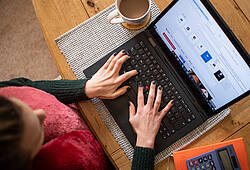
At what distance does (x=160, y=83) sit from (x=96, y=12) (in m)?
0.36

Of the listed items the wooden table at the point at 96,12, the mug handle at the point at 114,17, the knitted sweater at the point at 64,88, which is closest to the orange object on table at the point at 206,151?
the wooden table at the point at 96,12

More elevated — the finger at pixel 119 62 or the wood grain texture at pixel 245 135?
the finger at pixel 119 62

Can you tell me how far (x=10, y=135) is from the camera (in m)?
0.37

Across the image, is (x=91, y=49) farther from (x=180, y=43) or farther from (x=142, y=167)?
(x=142, y=167)

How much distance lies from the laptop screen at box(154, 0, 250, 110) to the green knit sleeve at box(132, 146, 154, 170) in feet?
0.82

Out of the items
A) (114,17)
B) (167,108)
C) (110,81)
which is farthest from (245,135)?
(114,17)

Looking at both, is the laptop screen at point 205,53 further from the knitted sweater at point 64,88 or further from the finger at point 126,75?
the knitted sweater at point 64,88

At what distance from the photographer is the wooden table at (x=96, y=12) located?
673 millimetres

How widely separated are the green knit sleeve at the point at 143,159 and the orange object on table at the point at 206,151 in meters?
0.08

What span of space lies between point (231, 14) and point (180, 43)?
0.24 m

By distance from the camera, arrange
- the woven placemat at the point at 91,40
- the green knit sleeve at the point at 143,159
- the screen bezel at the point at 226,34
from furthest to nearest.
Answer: the woven placemat at the point at 91,40 < the green knit sleeve at the point at 143,159 < the screen bezel at the point at 226,34

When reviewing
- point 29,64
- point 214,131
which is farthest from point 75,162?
point 29,64

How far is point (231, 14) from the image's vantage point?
0.69m

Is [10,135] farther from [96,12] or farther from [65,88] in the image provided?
[96,12]
